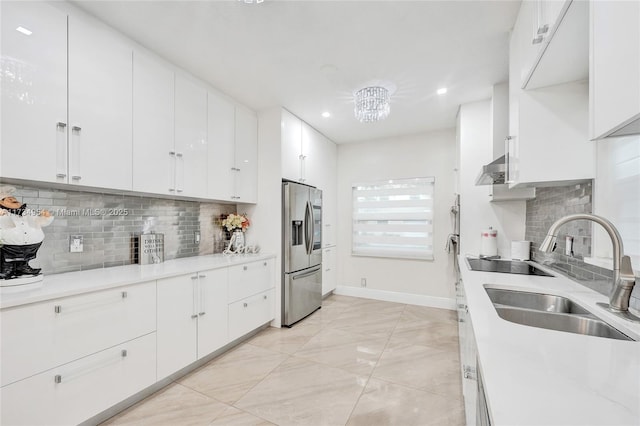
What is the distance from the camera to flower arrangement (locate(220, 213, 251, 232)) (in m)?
3.16

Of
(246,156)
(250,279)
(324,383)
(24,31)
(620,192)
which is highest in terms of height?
(24,31)

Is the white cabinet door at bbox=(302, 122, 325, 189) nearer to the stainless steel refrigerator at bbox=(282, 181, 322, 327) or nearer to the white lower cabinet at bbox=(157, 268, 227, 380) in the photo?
the stainless steel refrigerator at bbox=(282, 181, 322, 327)

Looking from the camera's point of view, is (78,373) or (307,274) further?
(307,274)

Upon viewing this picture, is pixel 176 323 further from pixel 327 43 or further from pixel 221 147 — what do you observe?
pixel 327 43

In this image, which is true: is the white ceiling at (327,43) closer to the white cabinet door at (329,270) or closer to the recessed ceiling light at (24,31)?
the recessed ceiling light at (24,31)

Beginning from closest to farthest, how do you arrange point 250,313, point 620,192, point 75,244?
point 620,192, point 75,244, point 250,313

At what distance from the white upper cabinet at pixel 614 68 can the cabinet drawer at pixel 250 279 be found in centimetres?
259

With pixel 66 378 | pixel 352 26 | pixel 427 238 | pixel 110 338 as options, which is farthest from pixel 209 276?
pixel 427 238

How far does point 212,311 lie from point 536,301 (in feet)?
7.66

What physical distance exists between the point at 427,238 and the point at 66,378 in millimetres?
4001

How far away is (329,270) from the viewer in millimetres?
4383

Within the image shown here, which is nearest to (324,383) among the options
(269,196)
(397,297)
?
(269,196)

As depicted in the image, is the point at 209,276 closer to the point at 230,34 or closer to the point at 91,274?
the point at 91,274

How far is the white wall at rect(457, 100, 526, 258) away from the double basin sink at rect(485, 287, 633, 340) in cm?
149
